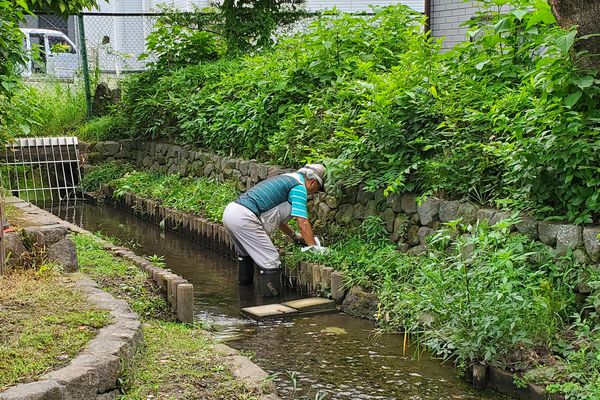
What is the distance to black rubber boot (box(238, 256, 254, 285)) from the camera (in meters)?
8.89

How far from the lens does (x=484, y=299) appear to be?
5898 mm

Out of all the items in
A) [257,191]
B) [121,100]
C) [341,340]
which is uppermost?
A: [121,100]

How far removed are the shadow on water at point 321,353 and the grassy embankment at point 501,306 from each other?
227mm

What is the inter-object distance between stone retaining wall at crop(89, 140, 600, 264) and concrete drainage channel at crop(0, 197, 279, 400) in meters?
2.38

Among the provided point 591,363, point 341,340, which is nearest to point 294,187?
point 341,340

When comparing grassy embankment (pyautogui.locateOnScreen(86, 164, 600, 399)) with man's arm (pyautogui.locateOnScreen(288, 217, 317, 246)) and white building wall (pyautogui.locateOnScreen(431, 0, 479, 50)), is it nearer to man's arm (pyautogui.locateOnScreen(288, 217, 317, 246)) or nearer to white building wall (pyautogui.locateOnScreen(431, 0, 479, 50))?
man's arm (pyautogui.locateOnScreen(288, 217, 317, 246))

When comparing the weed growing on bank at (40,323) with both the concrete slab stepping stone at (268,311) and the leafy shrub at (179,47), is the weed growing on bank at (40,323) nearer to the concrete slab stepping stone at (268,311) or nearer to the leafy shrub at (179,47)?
the concrete slab stepping stone at (268,311)

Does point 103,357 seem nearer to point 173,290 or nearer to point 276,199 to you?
point 173,290

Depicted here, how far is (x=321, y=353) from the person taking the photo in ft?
21.3

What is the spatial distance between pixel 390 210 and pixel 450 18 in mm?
6912

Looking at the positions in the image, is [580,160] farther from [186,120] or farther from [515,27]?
[186,120]

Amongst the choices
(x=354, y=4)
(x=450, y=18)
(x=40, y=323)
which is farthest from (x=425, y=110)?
(x=354, y=4)

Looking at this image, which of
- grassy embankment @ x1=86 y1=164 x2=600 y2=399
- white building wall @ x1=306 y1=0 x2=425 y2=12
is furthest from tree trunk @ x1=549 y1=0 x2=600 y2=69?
white building wall @ x1=306 y1=0 x2=425 y2=12

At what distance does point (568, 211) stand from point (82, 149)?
437 inches
